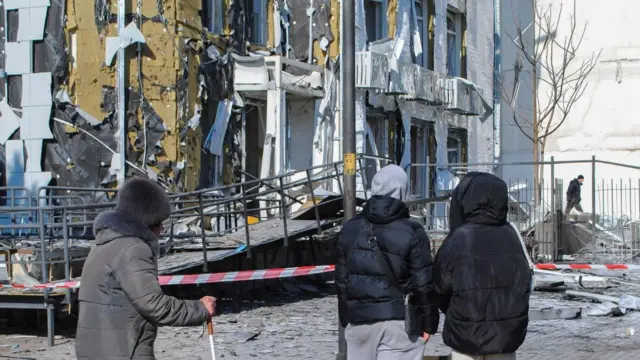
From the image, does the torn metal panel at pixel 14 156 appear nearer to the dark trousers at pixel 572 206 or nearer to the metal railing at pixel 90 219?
the metal railing at pixel 90 219

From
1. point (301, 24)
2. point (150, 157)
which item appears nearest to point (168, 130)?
point (150, 157)

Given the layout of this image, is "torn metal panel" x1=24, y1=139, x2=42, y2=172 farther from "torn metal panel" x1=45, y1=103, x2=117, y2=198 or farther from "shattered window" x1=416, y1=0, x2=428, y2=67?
"shattered window" x1=416, y1=0, x2=428, y2=67

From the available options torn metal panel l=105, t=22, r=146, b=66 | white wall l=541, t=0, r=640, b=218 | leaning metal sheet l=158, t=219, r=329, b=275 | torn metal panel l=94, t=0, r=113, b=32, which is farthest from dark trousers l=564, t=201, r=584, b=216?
white wall l=541, t=0, r=640, b=218

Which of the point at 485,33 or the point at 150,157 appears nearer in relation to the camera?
the point at 150,157

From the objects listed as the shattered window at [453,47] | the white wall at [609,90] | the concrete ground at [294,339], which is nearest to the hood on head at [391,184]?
the concrete ground at [294,339]

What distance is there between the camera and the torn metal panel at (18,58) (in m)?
17.1

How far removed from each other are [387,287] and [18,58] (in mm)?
12813

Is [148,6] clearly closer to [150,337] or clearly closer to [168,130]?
[168,130]

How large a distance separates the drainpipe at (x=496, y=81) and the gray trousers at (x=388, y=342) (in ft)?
83.3

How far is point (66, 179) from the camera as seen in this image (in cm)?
1705

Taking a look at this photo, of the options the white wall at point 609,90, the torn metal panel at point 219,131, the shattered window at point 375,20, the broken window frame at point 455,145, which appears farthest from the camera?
the white wall at point 609,90

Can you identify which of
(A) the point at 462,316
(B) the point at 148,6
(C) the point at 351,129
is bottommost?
(A) the point at 462,316

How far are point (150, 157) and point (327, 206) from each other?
11.2 feet

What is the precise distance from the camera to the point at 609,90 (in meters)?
37.5
